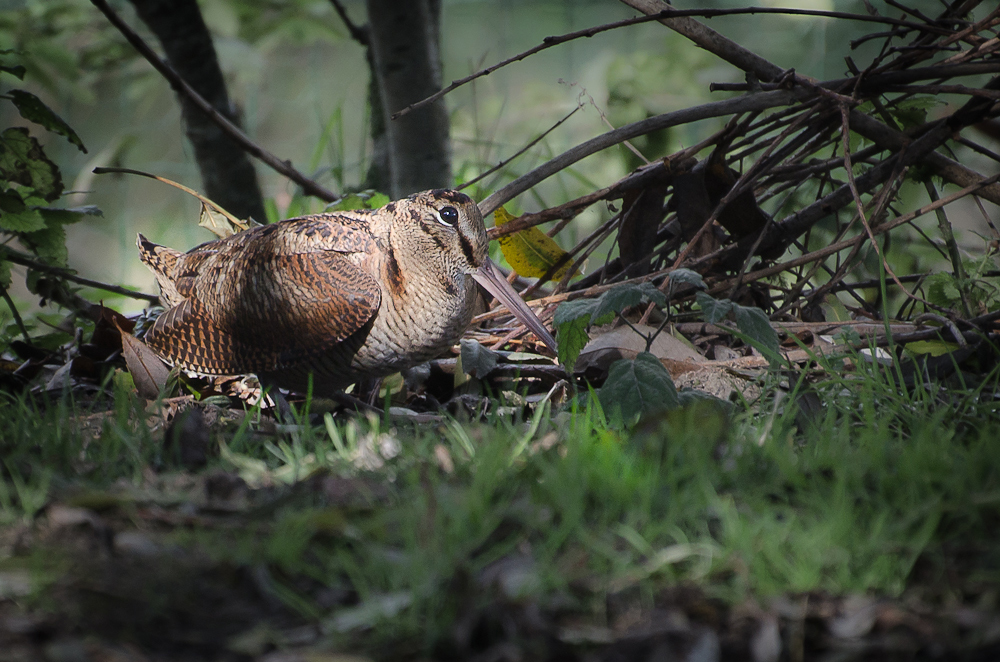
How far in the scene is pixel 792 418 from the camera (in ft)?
7.63

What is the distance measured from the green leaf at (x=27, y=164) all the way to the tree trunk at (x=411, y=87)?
1479 millimetres

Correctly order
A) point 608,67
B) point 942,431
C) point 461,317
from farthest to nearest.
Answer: point 608,67, point 461,317, point 942,431

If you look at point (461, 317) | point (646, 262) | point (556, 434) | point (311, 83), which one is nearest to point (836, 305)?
point (646, 262)

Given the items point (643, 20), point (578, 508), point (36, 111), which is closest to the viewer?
point (578, 508)

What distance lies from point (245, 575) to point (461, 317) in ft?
5.34

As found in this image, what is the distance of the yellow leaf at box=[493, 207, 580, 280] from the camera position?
3.45 meters

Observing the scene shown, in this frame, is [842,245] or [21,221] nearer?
[842,245]

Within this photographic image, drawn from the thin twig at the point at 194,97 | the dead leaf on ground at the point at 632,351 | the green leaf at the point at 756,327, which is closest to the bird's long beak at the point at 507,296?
the dead leaf on ground at the point at 632,351

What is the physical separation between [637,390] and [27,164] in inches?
104

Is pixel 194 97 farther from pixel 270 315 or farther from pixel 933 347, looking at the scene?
pixel 933 347

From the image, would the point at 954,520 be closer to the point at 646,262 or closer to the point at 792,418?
the point at 792,418

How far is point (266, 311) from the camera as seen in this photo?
9.61 ft

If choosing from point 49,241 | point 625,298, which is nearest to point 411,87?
point 49,241

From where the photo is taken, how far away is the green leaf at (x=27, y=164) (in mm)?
3359
